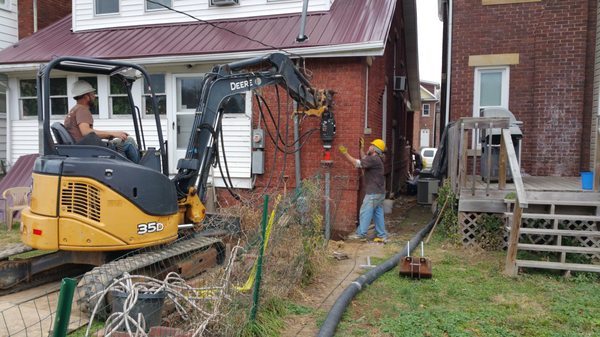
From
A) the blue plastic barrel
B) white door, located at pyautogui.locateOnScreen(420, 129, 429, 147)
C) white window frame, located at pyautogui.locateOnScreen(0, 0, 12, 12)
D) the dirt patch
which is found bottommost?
the dirt patch

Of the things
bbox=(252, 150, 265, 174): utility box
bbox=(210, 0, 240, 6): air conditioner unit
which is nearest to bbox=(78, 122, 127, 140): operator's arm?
bbox=(252, 150, 265, 174): utility box

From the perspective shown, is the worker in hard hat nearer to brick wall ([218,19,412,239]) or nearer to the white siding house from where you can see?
brick wall ([218,19,412,239])

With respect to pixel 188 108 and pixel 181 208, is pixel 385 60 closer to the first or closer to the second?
pixel 188 108

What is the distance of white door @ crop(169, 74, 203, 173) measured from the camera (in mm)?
10383

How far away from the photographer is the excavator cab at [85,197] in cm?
495

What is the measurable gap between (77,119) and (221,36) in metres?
5.42

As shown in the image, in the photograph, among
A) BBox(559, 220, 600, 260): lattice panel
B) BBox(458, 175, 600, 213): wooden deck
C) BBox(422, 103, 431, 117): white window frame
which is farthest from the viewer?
BBox(422, 103, 431, 117): white window frame

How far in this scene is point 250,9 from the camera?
10742mm

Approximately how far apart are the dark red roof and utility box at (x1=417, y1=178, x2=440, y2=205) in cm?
556

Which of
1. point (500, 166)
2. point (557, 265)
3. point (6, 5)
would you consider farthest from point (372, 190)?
A: point (6, 5)

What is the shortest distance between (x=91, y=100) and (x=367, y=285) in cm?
416

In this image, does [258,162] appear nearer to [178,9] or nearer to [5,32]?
[178,9]

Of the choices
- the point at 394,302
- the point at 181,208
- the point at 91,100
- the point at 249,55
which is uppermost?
the point at 249,55

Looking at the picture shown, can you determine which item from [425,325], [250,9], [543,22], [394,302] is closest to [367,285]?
[394,302]
